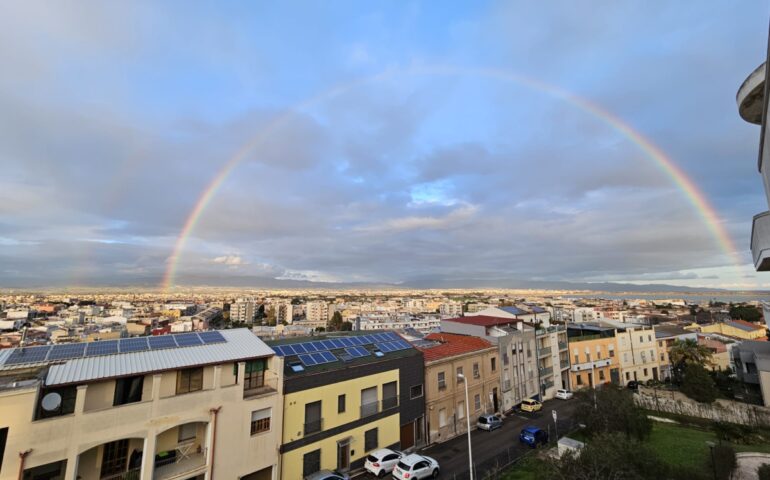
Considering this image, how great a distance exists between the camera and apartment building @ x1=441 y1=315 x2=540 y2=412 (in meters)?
40.5

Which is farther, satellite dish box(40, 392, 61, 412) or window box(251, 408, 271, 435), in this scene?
window box(251, 408, 271, 435)

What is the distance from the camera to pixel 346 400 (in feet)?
84.5

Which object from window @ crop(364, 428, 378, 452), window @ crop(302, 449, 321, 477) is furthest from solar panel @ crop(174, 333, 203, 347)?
window @ crop(364, 428, 378, 452)

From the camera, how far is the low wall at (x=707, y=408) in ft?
125

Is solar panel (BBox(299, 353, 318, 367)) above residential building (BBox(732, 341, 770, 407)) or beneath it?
above

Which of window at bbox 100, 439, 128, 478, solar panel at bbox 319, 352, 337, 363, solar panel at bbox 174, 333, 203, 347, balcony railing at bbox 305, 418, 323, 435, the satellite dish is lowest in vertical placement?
balcony railing at bbox 305, 418, 323, 435

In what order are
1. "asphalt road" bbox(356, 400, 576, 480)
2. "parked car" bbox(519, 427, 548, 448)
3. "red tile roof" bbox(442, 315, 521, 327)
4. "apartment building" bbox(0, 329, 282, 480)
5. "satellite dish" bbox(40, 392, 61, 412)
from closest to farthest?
"apartment building" bbox(0, 329, 282, 480) < "satellite dish" bbox(40, 392, 61, 412) < "asphalt road" bbox(356, 400, 576, 480) < "parked car" bbox(519, 427, 548, 448) < "red tile roof" bbox(442, 315, 521, 327)

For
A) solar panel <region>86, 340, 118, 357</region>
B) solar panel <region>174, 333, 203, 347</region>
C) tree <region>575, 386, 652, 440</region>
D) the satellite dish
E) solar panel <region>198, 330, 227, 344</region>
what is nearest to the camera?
the satellite dish

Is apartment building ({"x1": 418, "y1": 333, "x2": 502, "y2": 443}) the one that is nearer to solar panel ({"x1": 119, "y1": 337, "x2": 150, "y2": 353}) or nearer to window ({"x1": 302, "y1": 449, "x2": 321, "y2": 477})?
window ({"x1": 302, "y1": 449, "x2": 321, "y2": 477})

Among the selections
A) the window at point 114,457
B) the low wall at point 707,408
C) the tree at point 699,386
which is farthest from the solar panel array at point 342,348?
the tree at point 699,386

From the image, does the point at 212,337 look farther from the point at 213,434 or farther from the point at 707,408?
the point at 707,408

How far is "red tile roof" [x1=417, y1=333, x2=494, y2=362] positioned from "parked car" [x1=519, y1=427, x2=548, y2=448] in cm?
835

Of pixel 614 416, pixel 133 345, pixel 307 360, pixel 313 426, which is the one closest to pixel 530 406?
pixel 614 416

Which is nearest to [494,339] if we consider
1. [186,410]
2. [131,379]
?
[186,410]
